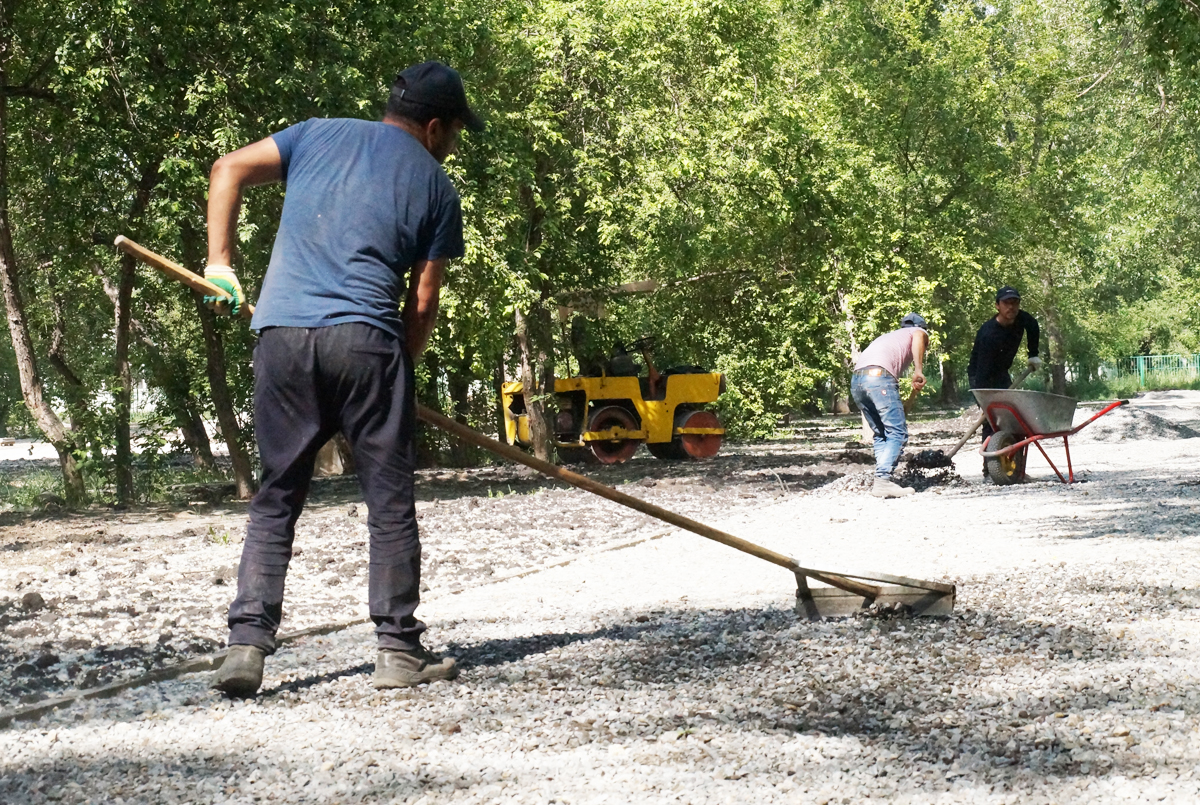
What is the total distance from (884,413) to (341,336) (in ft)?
28.5

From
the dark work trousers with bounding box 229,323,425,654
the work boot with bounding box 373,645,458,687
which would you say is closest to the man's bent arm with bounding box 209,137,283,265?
the dark work trousers with bounding box 229,323,425,654

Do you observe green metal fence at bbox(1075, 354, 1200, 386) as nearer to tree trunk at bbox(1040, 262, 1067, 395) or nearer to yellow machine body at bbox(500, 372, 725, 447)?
tree trunk at bbox(1040, 262, 1067, 395)

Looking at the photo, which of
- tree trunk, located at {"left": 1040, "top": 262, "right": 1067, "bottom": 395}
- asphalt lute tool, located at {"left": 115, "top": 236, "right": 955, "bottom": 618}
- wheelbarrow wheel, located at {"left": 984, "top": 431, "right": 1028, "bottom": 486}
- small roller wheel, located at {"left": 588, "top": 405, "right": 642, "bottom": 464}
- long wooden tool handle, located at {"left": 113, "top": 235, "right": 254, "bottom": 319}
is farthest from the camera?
tree trunk, located at {"left": 1040, "top": 262, "right": 1067, "bottom": 395}

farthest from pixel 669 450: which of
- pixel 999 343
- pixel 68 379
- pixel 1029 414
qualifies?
pixel 68 379

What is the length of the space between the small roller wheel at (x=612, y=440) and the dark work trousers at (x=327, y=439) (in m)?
14.8

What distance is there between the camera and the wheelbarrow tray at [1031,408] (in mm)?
12070

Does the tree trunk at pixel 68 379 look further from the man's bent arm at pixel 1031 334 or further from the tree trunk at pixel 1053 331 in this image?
the tree trunk at pixel 1053 331

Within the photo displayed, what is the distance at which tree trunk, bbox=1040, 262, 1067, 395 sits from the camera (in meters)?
40.1

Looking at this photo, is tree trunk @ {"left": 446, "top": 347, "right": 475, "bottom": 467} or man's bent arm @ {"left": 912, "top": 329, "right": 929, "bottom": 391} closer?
man's bent arm @ {"left": 912, "top": 329, "right": 929, "bottom": 391}

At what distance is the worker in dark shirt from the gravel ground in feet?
12.9

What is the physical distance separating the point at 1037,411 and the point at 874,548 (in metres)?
4.47

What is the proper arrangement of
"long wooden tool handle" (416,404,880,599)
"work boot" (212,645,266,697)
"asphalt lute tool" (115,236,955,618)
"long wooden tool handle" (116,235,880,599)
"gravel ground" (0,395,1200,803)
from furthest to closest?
"asphalt lute tool" (115,236,955,618), "long wooden tool handle" (416,404,880,599), "long wooden tool handle" (116,235,880,599), "work boot" (212,645,266,697), "gravel ground" (0,395,1200,803)

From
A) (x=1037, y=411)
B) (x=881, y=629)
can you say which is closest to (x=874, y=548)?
(x=881, y=629)

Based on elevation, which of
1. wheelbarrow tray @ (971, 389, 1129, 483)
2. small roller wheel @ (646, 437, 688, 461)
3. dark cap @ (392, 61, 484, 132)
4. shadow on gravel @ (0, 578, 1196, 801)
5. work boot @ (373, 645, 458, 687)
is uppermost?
dark cap @ (392, 61, 484, 132)
